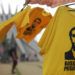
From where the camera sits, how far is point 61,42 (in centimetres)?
549

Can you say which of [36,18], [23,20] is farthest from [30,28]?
[23,20]

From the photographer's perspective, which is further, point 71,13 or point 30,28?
point 30,28

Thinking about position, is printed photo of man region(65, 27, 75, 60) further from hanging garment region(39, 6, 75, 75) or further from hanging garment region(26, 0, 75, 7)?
hanging garment region(26, 0, 75, 7)

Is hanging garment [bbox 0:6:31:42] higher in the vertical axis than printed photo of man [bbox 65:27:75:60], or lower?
higher

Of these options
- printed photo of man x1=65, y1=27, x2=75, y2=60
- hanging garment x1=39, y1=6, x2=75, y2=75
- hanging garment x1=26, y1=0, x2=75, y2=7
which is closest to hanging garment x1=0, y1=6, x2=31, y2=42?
hanging garment x1=26, y1=0, x2=75, y2=7

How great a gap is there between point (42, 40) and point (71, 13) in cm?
61

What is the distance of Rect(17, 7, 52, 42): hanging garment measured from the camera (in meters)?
6.76

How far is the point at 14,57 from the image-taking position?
1585 cm

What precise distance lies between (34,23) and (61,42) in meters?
1.72

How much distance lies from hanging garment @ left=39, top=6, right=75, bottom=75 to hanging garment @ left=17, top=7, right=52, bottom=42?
1.12m

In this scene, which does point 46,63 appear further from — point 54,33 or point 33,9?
point 33,9

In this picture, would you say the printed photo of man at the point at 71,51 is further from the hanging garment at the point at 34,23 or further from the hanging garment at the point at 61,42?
the hanging garment at the point at 34,23

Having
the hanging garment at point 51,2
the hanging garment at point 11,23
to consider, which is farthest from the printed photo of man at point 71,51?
the hanging garment at point 51,2

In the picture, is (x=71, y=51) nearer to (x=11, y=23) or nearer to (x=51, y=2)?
(x=11, y=23)
